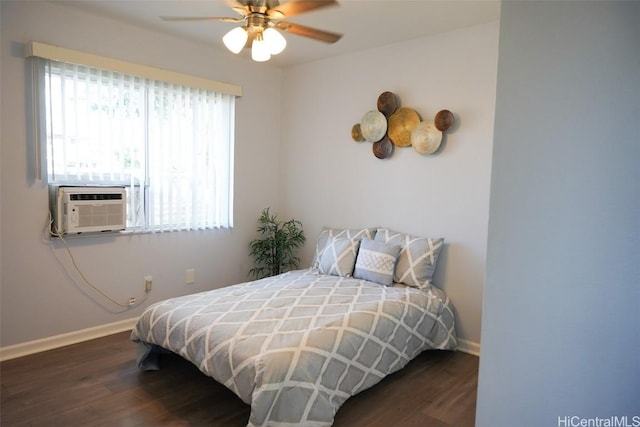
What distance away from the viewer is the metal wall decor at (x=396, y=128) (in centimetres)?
326

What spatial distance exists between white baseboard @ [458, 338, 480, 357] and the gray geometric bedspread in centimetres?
20

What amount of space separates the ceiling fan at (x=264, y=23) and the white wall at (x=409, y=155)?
4.46ft

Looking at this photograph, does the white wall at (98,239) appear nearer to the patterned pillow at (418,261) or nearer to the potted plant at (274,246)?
the potted plant at (274,246)

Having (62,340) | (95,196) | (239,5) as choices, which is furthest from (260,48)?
(62,340)

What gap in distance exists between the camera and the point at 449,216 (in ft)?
10.8

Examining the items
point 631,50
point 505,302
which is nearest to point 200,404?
point 505,302

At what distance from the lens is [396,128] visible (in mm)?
3523

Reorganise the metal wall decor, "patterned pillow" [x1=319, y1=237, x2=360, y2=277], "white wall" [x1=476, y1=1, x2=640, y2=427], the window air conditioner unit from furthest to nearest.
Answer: "patterned pillow" [x1=319, y1=237, x2=360, y2=277], the metal wall decor, the window air conditioner unit, "white wall" [x1=476, y1=1, x2=640, y2=427]

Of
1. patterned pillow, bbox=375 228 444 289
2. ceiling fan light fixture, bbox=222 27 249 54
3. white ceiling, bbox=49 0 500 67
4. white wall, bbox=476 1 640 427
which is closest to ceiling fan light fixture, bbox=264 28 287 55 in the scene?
ceiling fan light fixture, bbox=222 27 249 54

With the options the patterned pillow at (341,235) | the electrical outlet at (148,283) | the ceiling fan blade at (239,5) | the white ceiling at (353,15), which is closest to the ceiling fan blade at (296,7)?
the ceiling fan blade at (239,5)

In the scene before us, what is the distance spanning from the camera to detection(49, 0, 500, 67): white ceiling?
278 centimetres

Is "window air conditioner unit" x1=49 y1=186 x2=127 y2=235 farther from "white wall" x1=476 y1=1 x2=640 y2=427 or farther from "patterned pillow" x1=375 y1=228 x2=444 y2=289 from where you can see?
"white wall" x1=476 y1=1 x2=640 y2=427

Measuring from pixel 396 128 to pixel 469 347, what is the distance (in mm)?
1933

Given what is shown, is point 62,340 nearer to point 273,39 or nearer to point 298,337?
point 298,337
